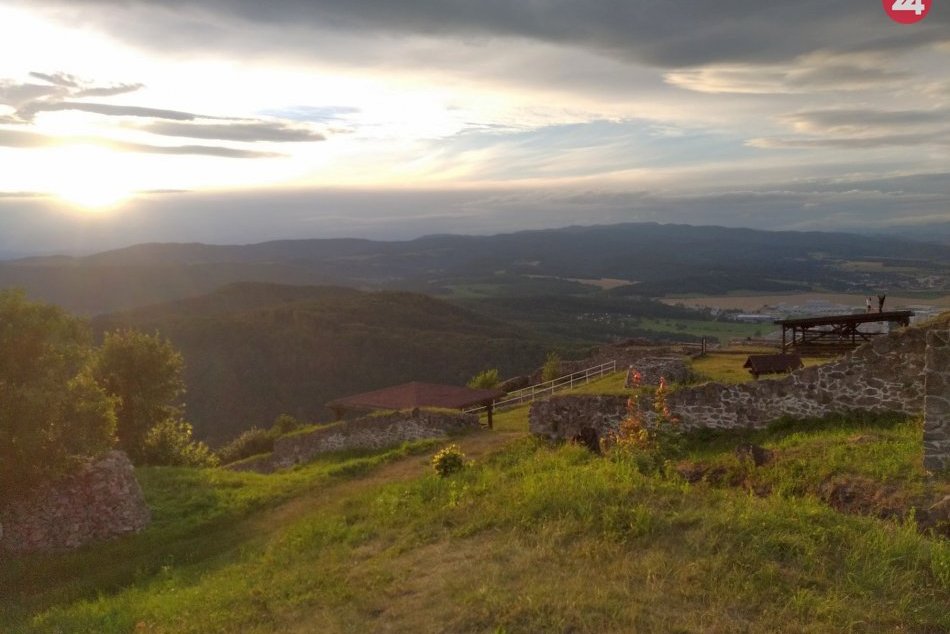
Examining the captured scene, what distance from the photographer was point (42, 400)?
17.9 m

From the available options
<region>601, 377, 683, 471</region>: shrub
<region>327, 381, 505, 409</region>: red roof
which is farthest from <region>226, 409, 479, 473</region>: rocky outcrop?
<region>601, 377, 683, 471</region>: shrub

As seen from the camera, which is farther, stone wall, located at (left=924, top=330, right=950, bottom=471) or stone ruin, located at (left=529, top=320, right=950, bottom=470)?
stone ruin, located at (left=529, top=320, right=950, bottom=470)

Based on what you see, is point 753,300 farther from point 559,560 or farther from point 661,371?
point 559,560

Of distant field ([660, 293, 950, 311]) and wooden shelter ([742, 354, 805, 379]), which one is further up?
wooden shelter ([742, 354, 805, 379])

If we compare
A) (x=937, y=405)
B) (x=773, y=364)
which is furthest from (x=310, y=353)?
(x=937, y=405)

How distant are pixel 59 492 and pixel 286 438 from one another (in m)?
11.2

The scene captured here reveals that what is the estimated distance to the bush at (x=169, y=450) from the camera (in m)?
30.3

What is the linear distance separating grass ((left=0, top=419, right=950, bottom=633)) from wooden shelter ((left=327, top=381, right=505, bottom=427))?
49.3ft

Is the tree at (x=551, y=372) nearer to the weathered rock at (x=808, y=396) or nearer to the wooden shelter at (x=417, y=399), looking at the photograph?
the wooden shelter at (x=417, y=399)

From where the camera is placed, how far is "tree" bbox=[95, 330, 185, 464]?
2984 centimetres

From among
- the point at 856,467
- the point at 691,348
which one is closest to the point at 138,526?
the point at 856,467

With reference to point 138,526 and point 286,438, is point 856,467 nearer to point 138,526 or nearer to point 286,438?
point 138,526

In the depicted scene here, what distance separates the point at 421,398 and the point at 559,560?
914 inches

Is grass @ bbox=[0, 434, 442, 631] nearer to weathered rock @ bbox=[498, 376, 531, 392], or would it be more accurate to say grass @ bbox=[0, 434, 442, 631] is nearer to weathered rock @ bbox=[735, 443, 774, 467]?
weathered rock @ bbox=[735, 443, 774, 467]
